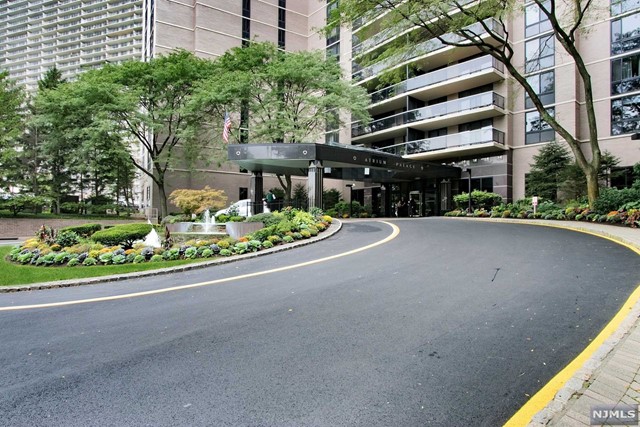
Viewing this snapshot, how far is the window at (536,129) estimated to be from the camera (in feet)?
83.0

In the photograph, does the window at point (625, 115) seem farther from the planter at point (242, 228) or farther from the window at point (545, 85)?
the planter at point (242, 228)

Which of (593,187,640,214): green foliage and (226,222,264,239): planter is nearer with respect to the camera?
(226,222,264,239): planter

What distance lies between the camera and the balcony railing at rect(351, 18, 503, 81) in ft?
57.8

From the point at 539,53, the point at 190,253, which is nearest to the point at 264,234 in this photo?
the point at 190,253

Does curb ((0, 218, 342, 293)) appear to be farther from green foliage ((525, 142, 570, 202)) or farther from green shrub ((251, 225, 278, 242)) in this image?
green foliage ((525, 142, 570, 202))

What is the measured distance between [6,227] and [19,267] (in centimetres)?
1988

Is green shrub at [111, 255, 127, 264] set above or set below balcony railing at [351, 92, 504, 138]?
below

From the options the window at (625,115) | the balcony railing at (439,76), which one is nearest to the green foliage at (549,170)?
the window at (625,115)

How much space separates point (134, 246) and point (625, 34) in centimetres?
2966

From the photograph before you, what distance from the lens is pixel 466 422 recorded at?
2.50m

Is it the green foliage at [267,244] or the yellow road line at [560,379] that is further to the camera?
the green foliage at [267,244]

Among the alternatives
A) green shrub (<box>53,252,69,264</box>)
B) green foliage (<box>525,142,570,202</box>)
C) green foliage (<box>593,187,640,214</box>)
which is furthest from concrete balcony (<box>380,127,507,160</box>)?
green shrub (<box>53,252,69,264</box>)

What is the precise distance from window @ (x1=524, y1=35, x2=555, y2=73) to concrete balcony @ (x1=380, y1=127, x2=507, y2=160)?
5.05m

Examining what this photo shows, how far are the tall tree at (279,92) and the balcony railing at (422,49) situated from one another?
3.69m
